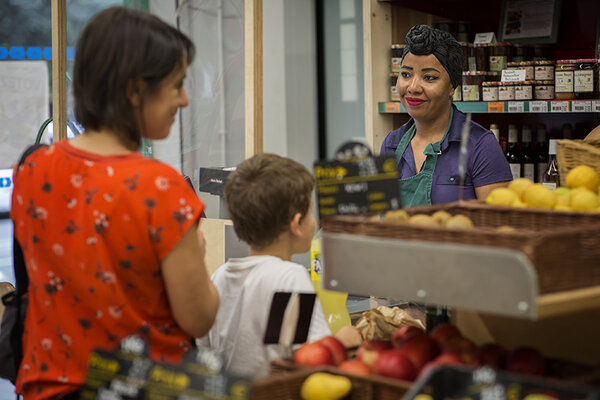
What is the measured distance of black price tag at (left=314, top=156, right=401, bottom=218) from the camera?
4.50 feet

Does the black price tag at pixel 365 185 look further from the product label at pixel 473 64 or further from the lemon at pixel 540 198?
the product label at pixel 473 64

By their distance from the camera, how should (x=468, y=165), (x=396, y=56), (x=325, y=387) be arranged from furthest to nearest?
(x=396, y=56), (x=468, y=165), (x=325, y=387)

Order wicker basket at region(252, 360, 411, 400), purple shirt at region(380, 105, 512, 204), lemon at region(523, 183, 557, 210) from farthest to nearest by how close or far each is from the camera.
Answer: purple shirt at region(380, 105, 512, 204)
lemon at region(523, 183, 557, 210)
wicker basket at region(252, 360, 411, 400)

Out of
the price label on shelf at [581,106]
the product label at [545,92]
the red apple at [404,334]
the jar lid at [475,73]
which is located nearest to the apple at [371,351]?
the red apple at [404,334]

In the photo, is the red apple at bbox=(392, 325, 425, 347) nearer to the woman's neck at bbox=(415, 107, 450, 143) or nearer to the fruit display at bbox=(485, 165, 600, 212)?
the fruit display at bbox=(485, 165, 600, 212)

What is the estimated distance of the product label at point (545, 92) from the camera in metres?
3.08

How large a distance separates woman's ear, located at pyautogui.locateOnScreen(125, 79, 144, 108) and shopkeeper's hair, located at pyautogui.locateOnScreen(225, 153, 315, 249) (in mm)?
397

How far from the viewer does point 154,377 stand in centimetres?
117

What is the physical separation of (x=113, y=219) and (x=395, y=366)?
585 mm

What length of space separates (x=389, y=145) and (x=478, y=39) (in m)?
0.82

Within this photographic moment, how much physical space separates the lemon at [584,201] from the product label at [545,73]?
1.71m

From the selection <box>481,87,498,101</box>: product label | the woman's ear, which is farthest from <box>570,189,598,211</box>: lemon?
<box>481,87,498,101</box>: product label

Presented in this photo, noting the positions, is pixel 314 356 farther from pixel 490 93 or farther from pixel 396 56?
pixel 396 56

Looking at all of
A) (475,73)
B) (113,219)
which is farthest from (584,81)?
(113,219)
